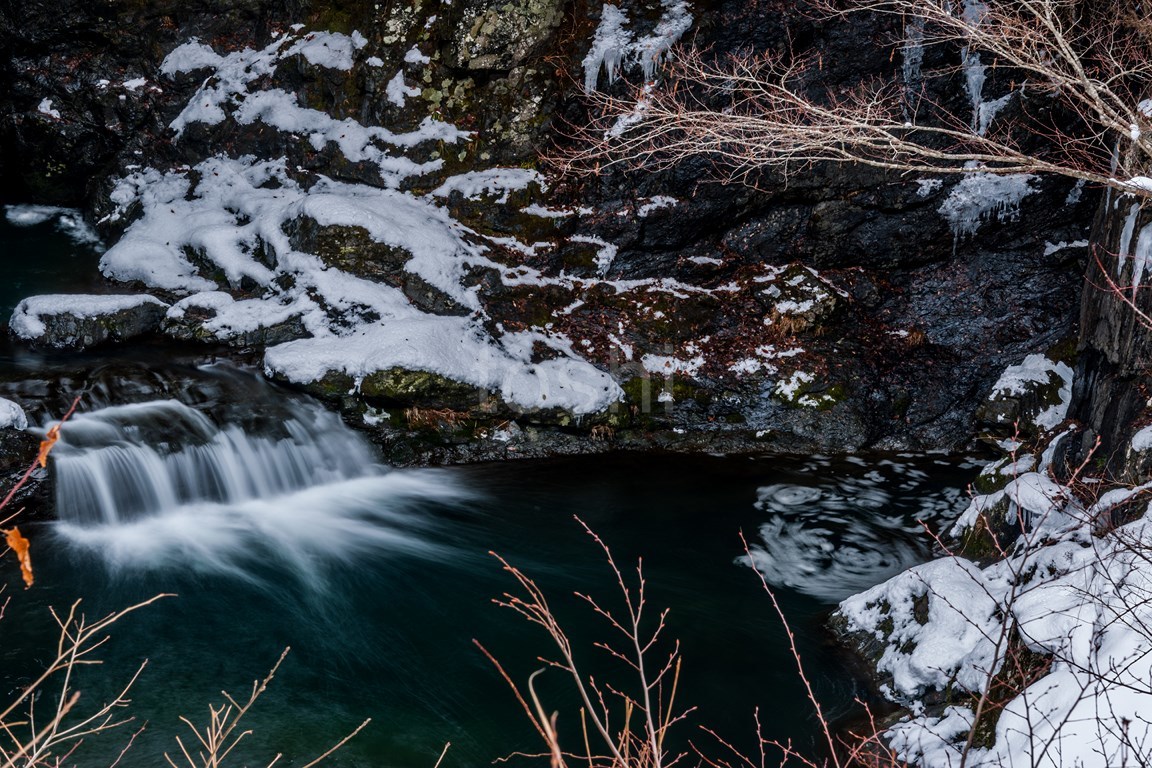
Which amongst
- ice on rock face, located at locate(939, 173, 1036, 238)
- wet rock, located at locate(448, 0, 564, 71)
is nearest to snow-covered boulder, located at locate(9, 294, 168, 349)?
wet rock, located at locate(448, 0, 564, 71)

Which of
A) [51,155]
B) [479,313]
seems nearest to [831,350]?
[479,313]

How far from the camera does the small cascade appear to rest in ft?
22.4

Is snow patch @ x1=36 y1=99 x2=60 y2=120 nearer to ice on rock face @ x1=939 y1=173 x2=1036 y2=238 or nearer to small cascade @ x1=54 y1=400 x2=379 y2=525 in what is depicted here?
small cascade @ x1=54 y1=400 x2=379 y2=525

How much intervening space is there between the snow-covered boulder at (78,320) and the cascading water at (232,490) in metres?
1.43

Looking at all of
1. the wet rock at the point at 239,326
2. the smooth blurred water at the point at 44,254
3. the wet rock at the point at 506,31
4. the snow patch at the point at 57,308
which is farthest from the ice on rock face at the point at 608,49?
the smooth blurred water at the point at 44,254

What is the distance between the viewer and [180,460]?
7316 millimetres

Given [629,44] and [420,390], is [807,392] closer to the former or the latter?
[420,390]

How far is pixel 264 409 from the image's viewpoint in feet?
26.3

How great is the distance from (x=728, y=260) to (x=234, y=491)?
19.6ft

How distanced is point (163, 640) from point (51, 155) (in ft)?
30.2

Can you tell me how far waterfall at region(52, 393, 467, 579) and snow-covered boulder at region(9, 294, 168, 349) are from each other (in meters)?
1.43

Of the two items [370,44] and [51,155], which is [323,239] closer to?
[370,44]

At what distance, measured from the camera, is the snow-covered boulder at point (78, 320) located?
27.4 ft

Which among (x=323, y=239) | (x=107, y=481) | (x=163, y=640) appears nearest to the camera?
(x=163, y=640)
